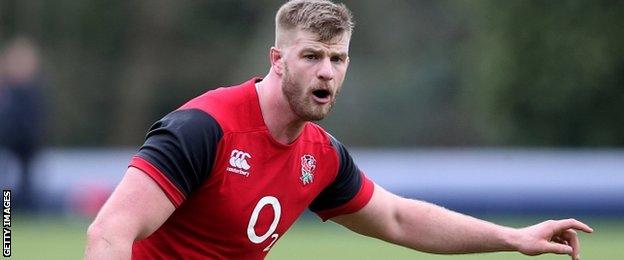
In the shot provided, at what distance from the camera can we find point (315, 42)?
586 centimetres

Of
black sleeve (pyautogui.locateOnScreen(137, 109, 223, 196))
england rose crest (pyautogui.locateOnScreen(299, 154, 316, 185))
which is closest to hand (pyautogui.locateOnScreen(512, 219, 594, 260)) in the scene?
england rose crest (pyautogui.locateOnScreen(299, 154, 316, 185))

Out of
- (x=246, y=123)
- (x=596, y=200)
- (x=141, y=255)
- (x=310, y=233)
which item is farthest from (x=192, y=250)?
(x=596, y=200)

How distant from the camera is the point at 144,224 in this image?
5.43 meters

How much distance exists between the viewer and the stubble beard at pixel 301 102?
592 centimetres

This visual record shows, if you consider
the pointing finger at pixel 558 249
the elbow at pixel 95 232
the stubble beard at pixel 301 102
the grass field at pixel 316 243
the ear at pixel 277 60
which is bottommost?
the elbow at pixel 95 232

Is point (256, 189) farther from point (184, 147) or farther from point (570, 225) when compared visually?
point (570, 225)

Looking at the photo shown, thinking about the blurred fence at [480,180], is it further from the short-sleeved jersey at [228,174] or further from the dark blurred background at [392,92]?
the short-sleeved jersey at [228,174]

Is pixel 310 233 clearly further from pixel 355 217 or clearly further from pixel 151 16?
pixel 151 16

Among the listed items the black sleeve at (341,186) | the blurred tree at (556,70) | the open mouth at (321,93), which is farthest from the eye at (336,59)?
the blurred tree at (556,70)

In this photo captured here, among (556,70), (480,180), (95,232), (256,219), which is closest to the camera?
(95,232)

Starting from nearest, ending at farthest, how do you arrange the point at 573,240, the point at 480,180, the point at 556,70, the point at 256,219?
the point at 256,219, the point at 573,240, the point at 480,180, the point at 556,70

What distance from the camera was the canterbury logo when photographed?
5.88 meters

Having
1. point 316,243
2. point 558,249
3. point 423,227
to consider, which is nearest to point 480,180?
point 316,243

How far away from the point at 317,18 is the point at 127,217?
120 cm
